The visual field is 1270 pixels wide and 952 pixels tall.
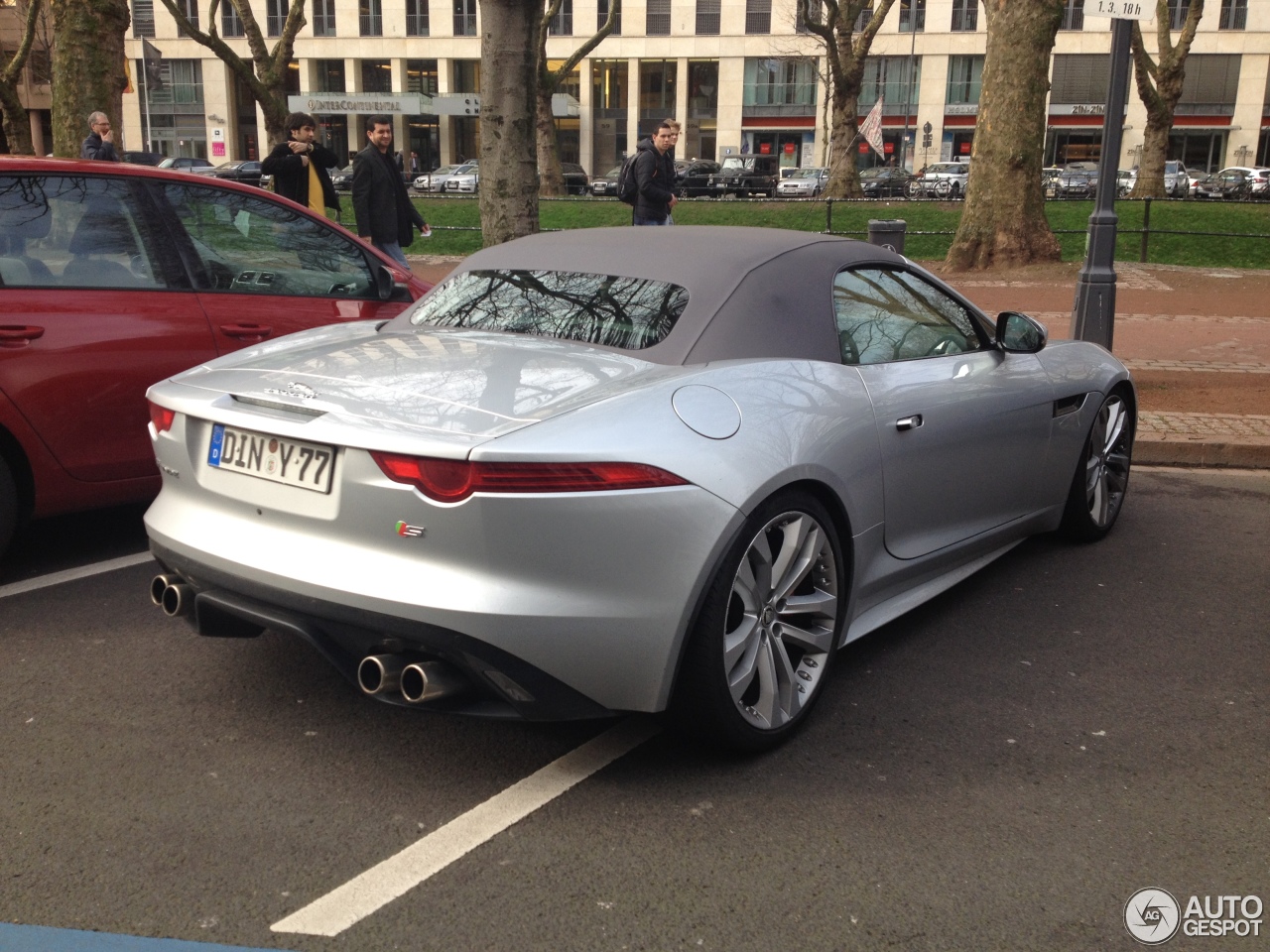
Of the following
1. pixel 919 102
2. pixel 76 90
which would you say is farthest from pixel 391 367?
pixel 919 102

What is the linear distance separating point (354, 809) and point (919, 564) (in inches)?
81.1

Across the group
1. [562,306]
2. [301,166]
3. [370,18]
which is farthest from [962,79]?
[562,306]

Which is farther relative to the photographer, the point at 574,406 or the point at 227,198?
the point at 227,198

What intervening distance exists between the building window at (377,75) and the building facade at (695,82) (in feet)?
0.37

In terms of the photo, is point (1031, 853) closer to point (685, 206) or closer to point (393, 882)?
point (393, 882)

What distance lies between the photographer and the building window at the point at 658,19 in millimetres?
67312

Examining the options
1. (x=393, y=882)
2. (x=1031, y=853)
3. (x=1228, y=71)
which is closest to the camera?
(x=393, y=882)

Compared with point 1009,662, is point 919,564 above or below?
above

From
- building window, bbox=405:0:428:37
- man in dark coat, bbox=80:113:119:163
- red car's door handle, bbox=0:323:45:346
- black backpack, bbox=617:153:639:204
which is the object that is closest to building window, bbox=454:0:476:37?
building window, bbox=405:0:428:37

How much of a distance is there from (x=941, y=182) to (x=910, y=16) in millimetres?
26104

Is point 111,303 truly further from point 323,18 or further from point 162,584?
point 323,18

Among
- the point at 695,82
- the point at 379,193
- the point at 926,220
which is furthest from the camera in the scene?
the point at 695,82

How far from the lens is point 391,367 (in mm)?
3543

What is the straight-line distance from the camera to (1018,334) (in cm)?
493
